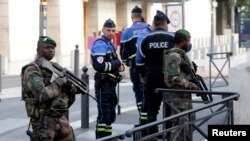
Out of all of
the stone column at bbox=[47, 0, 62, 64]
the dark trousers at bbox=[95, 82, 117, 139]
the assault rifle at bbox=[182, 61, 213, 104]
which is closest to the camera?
the assault rifle at bbox=[182, 61, 213, 104]

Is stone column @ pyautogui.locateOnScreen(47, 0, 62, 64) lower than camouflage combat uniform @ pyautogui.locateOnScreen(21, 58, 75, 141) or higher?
higher

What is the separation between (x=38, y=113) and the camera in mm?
6469

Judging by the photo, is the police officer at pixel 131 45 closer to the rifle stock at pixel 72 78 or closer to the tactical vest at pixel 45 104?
the rifle stock at pixel 72 78

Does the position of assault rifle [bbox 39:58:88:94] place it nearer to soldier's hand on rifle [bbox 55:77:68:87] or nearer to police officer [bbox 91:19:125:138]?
soldier's hand on rifle [bbox 55:77:68:87]

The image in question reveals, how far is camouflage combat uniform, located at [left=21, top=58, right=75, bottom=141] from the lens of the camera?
6293 millimetres

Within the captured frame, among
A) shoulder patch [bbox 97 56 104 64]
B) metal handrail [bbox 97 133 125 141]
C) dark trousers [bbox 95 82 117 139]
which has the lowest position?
dark trousers [bbox 95 82 117 139]

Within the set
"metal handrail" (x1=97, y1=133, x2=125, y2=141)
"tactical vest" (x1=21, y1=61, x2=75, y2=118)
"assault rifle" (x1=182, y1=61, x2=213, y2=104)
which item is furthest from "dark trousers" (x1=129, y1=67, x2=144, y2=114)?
"metal handrail" (x1=97, y1=133, x2=125, y2=141)

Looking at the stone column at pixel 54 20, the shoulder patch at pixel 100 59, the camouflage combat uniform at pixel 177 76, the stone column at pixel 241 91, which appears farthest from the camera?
the stone column at pixel 54 20

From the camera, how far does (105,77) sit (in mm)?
8930

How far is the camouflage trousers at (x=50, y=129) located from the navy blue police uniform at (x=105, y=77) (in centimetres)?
224

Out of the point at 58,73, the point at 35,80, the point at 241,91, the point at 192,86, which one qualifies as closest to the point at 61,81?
the point at 58,73

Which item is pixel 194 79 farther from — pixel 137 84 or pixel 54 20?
pixel 54 20

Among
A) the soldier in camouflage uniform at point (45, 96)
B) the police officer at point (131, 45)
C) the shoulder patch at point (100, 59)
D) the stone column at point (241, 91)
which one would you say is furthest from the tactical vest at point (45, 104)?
the stone column at point (241, 91)

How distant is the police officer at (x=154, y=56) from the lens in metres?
8.82
